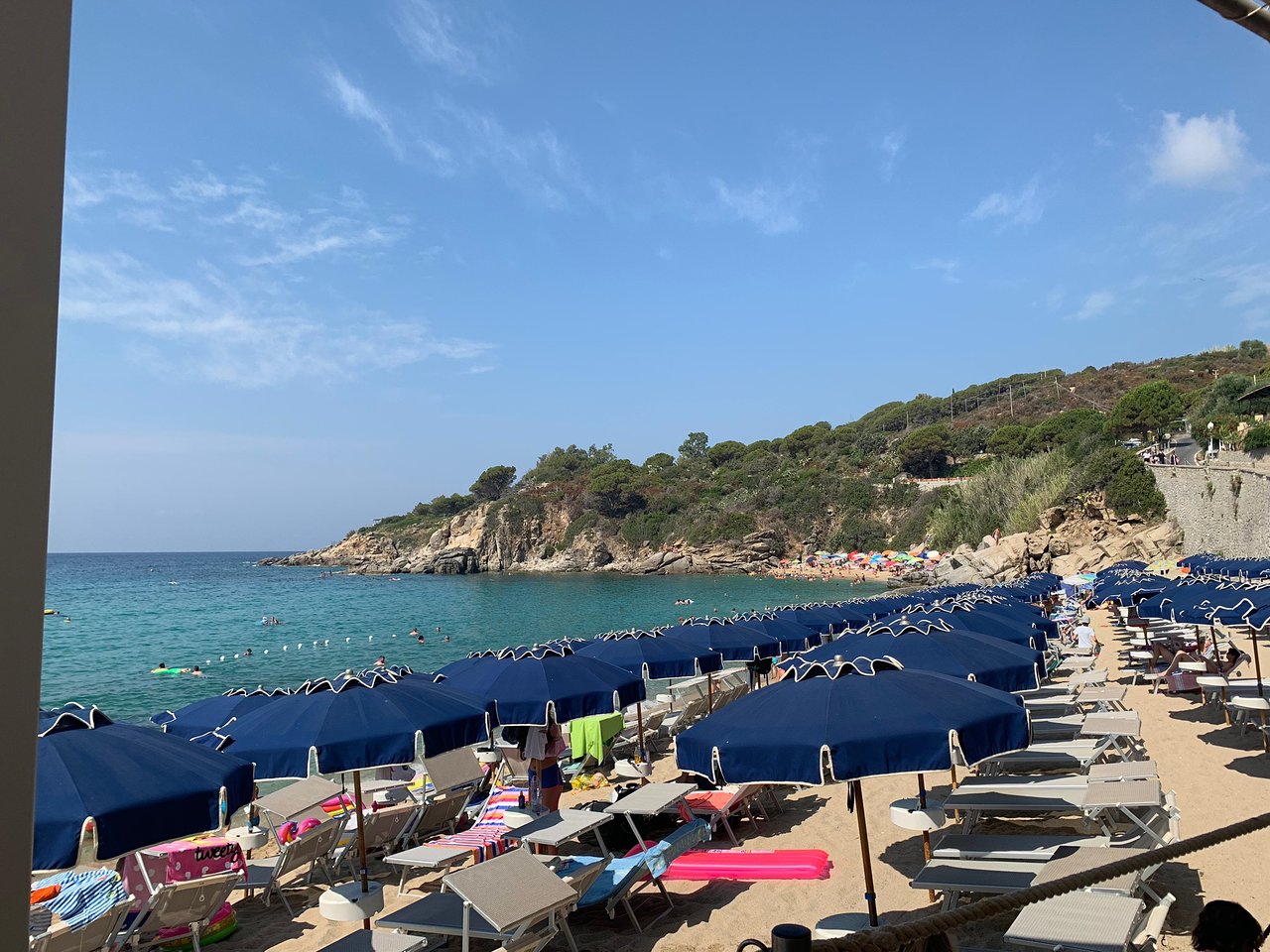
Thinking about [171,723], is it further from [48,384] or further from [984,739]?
[48,384]

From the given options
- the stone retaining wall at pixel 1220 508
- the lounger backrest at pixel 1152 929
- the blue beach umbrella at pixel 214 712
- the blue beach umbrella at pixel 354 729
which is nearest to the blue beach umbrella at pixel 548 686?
the blue beach umbrella at pixel 354 729

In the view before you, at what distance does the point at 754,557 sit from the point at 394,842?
222ft

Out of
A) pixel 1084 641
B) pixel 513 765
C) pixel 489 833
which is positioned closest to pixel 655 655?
pixel 513 765

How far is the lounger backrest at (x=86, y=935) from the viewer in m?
5.23

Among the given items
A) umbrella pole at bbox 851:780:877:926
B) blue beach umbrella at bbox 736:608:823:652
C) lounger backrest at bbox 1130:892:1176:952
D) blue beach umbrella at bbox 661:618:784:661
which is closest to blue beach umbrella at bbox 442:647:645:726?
blue beach umbrella at bbox 661:618:784:661

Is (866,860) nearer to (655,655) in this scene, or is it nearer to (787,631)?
(655,655)

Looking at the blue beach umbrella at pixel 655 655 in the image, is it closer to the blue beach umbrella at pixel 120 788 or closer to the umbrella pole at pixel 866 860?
the umbrella pole at pixel 866 860

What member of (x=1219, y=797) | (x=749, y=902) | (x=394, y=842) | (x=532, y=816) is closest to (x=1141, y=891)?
(x=749, y=902)

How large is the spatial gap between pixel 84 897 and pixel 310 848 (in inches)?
64.8

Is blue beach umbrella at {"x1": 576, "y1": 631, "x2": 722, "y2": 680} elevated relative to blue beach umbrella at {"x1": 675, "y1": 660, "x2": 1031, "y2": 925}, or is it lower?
lower

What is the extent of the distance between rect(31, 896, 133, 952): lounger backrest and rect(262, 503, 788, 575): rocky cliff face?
6794cm

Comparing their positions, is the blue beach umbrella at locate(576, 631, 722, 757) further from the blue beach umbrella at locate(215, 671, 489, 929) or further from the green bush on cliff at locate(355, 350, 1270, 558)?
the green bush on cliff at locate(355, 350, 1270, 558)

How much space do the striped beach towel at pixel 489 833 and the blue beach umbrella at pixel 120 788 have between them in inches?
85.8

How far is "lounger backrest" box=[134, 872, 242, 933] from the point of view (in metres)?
5.76
